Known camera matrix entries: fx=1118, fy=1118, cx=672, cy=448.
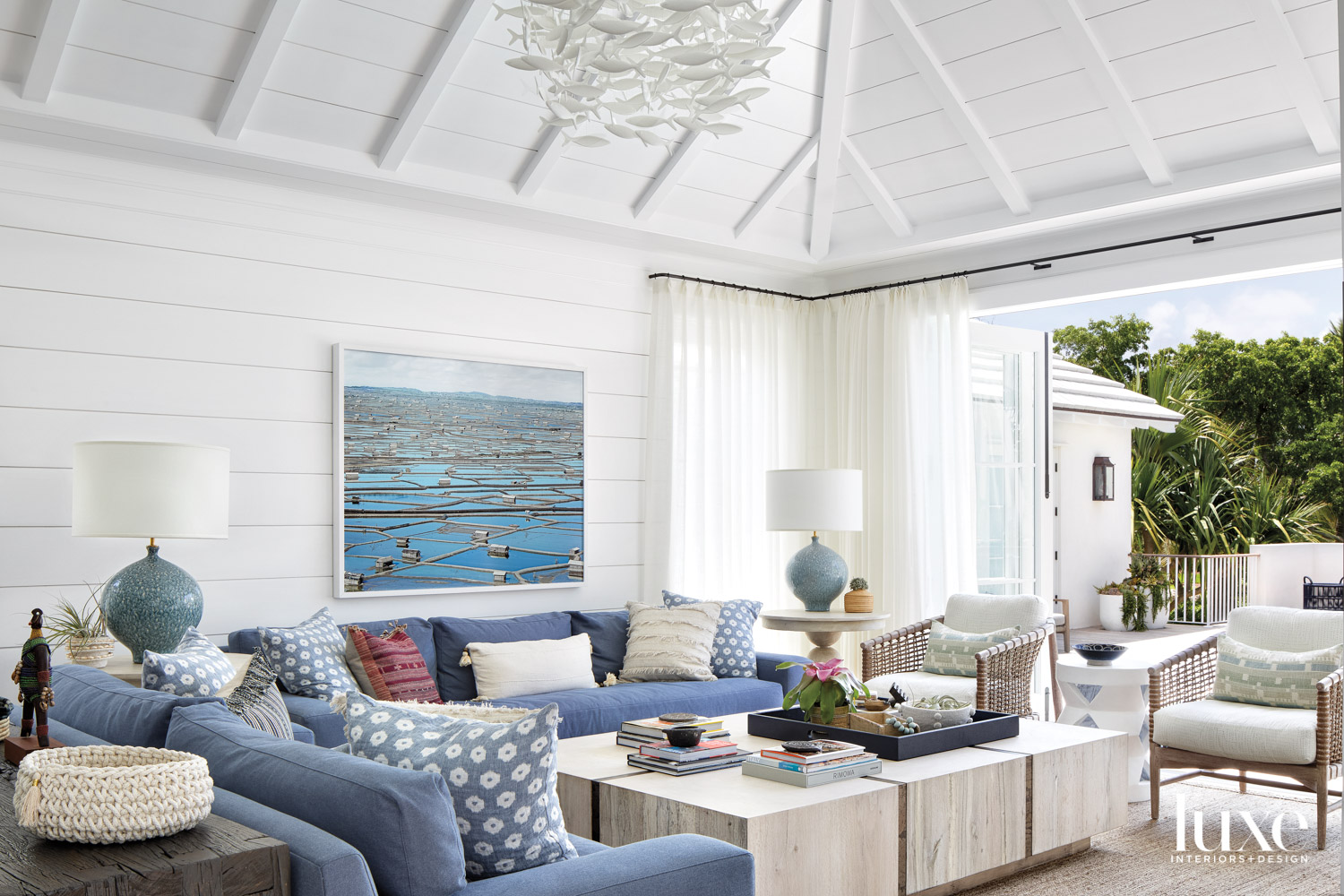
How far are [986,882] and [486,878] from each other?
2159mm

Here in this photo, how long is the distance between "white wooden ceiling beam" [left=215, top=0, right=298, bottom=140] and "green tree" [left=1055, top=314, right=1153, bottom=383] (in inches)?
661

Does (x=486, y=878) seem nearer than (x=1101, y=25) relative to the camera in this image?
Yes

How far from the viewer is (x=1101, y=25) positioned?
443 cm

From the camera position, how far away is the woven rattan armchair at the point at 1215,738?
392 centimetres

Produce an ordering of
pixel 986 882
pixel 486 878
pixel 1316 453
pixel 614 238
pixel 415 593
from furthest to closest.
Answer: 1. pixel 1316 453
2. pixel 614 238
3. pixel 415 593
4. pixel 986 882
5. pixel 486 878

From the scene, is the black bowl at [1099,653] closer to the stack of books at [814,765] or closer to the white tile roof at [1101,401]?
the stack of books at [814,765]

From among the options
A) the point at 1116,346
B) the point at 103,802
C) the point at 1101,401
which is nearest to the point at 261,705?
the point at 103,802

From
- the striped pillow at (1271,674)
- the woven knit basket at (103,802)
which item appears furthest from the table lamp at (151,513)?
the striped pillow at (1271,674)

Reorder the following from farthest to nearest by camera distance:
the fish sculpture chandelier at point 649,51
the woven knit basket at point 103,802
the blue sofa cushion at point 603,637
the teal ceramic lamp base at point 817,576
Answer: the teal ceramic lamp base at point 817,576, the blue sofa cushion at point 603,637, the fish sculpture chandelier at point 649,51, the woven knit basket at point 103,802

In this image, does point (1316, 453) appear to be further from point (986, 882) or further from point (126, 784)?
point (126, 784)

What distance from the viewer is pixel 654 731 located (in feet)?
12.0

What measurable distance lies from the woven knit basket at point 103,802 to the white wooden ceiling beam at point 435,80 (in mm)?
3287

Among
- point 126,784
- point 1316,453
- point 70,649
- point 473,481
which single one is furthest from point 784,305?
point 1316,453

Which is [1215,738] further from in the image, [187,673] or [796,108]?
[187,673]
